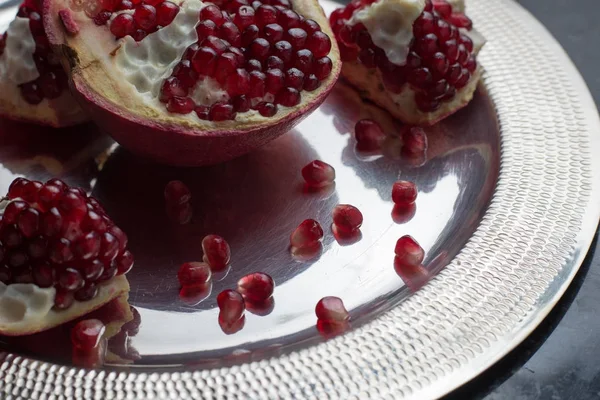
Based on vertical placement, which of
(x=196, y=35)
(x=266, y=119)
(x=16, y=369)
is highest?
(x=196, y=35)

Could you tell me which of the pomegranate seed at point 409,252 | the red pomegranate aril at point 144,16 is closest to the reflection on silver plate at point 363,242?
the pomegranate seed at point 409,252

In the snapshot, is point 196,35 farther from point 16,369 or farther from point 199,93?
point 16,369

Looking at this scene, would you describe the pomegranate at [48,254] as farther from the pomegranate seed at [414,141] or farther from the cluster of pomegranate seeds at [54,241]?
the pomegranate seed at [414,141]

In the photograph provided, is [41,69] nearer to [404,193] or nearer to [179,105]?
[179,105]

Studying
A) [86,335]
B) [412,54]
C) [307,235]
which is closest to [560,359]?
[307,235]

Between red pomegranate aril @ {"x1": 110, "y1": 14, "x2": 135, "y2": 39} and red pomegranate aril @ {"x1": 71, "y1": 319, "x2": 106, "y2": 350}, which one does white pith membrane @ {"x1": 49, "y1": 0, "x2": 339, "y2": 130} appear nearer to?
red pomegranate aril @ {"x1": 110, "y1": 14, "x2": 135, "y2": 39}

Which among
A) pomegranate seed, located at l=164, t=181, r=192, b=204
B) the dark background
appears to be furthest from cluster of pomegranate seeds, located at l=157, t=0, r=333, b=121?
the dark background

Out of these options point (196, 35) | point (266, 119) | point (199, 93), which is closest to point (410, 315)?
point (266, 119)
